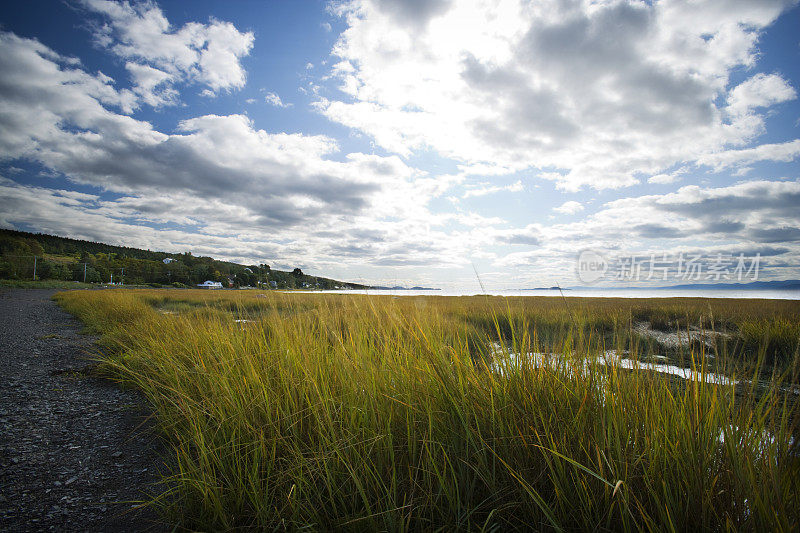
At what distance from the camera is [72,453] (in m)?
2.62

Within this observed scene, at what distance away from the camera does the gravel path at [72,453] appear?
1.94 m

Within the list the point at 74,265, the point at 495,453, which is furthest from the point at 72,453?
the point at 74,265

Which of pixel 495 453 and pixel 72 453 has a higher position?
pixel 495 453

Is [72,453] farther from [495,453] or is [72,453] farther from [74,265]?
[74,265]

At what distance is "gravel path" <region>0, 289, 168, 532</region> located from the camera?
1.94m

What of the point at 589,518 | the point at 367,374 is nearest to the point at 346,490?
the point at 367,374

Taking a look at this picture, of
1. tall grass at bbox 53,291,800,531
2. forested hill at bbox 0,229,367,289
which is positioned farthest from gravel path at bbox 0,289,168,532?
forested hill at bbox 0,229,367,289

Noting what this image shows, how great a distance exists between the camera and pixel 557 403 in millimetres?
1854

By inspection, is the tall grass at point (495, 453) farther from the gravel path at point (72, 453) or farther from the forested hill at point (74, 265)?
the forested hill at point (74, 265)

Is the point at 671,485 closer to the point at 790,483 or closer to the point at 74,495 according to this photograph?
the point at 790,483

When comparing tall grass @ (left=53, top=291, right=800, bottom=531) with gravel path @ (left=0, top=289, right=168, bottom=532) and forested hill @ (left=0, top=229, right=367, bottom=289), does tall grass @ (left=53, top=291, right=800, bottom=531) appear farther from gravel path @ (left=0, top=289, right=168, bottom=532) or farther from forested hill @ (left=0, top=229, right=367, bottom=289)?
forested hill @ (left=0, top=229, right=367, bottom=289)

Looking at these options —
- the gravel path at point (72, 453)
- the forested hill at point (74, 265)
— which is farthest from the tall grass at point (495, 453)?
the forested hill at point (74, 265)

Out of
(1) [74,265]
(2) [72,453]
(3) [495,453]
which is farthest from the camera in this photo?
(1) [74,265]

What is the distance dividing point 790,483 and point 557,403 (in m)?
0.89
